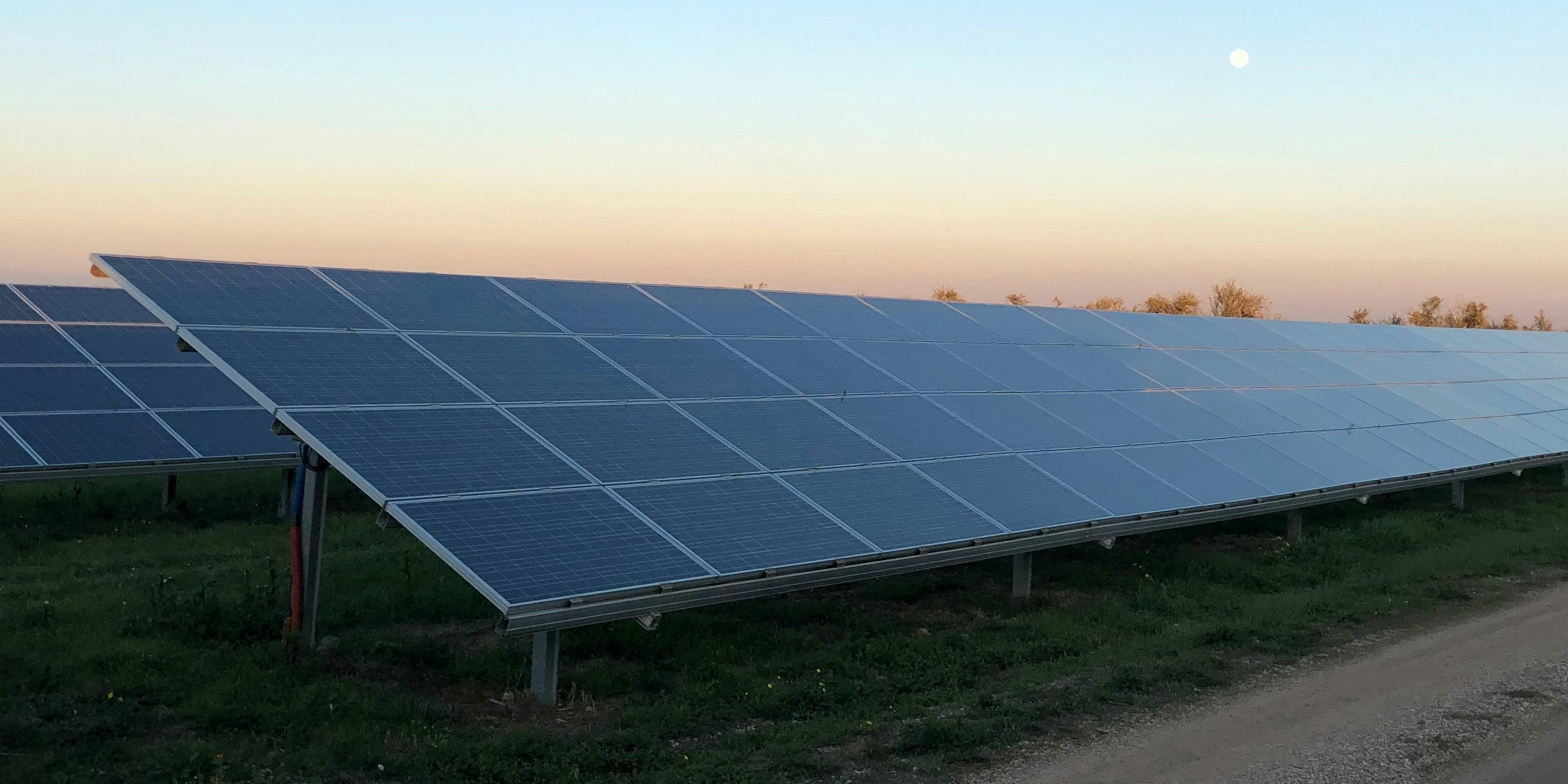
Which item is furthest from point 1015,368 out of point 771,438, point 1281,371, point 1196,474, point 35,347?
point 35,347

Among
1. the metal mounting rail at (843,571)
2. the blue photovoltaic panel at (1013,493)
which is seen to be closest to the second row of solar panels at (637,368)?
the blue photovoltaic panel at (1013,493)

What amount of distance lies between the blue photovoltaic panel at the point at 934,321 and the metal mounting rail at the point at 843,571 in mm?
5262

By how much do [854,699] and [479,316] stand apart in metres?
6.06

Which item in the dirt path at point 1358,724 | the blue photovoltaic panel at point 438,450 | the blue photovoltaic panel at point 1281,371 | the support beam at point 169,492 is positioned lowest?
the support beam at point 169,492

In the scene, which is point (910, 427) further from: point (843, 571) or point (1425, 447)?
point (1425, 447)

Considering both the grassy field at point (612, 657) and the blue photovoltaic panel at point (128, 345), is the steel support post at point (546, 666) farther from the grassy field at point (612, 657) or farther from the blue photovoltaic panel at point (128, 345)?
the blue photovoltaic panel at point (128, 345)

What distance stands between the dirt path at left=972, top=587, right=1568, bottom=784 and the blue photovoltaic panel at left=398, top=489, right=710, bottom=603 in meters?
3.18

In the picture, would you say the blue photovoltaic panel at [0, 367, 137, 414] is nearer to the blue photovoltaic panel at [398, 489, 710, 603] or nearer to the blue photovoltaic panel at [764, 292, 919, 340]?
the blue photovoltaic panel at [764, 292, 919, 340]

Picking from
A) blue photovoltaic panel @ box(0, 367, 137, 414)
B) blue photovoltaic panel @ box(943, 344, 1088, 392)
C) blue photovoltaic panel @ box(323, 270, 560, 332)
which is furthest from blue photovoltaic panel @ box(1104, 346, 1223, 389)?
blue photovoltaic panel @ box(0, 367, 137, 414)

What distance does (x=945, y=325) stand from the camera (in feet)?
67.8

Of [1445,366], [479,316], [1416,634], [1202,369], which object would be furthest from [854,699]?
[1445,366]

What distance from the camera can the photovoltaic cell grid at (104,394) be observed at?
18094 millimetres

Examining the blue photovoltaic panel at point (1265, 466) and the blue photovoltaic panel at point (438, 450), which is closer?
the blue photovoltaic panel at point (438, 450)

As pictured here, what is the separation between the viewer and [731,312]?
57.0 ft
